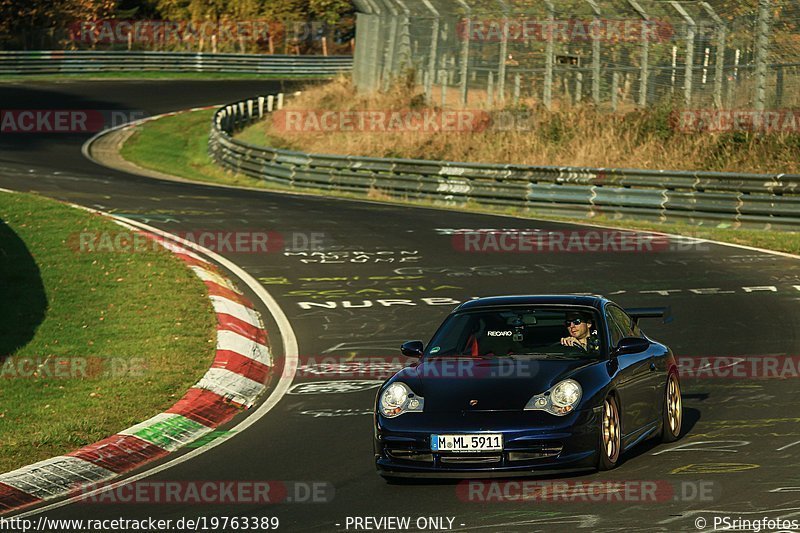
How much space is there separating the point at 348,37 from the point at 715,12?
5333 centimetres

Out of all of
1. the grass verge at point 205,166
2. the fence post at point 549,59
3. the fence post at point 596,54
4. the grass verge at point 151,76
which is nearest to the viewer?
the grass verge at point 205,166

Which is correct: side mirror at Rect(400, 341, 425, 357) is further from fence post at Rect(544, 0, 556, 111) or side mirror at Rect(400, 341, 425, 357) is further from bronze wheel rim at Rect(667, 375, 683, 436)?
fence post at Rect(544, 0, 556, 111)

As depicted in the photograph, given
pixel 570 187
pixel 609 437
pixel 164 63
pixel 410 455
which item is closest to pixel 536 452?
pixel 609 437

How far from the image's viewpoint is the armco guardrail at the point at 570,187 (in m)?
24.6

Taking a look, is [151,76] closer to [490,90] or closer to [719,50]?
[490,90]

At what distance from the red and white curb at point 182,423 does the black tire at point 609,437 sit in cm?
368

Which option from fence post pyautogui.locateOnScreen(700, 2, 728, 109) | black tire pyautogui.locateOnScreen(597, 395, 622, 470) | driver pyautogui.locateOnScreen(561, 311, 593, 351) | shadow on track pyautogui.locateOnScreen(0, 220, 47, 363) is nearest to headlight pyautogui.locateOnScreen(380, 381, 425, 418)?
black tire pyautogui.locateOnScreen(597, 395, 622, 470)

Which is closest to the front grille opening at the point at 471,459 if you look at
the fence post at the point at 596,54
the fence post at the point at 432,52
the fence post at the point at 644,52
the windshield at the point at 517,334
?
the windshield at the point at 517,334

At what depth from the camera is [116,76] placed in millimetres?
65500

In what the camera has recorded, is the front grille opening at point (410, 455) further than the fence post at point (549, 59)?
No

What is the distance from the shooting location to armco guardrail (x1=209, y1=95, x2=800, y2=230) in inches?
967

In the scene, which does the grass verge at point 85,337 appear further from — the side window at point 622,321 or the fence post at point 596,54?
the fence post at point 596,54

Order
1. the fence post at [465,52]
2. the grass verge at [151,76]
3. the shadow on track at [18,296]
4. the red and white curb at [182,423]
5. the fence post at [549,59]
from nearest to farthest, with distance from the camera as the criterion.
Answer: the red and white curb at [182,423], the shadow on track at [18,296], the fence post at [549,59], the fence post at [465,52], the grass verge at [151,76]

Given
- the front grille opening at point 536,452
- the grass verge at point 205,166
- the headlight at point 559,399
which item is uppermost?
the headlight at point 559,399
